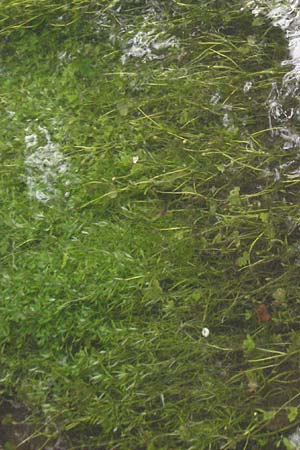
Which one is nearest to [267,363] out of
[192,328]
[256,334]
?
[256,334]

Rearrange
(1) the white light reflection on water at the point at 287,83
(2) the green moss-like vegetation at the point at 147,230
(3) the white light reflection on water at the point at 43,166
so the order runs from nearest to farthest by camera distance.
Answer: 1. (2) the green moss-like vegetation at the point at 147,230
2. (3) the white light reflection on water at the point at 43,166
3. (1) the white light reflection on water at the point at 287,83

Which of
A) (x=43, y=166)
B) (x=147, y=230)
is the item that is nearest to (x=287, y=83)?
(x=147, y=230)

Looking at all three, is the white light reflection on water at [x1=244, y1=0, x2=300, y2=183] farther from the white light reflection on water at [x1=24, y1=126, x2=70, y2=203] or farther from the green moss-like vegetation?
the white light reflection on water at [x1=24, y1=126, x2=70, y2=203]

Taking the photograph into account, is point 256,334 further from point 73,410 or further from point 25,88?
point 25,88

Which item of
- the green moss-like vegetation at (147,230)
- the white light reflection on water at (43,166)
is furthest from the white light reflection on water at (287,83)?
the white light reflection on water at (43,166)

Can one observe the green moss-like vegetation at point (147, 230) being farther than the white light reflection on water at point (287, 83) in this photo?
No

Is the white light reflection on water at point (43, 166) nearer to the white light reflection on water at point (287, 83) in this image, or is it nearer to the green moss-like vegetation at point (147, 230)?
the green moss-like vegetation at point (147, 230)

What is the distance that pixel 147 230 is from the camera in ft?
10.0

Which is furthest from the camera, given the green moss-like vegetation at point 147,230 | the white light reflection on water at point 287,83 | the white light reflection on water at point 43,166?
the white light reflection on water at point 287,83

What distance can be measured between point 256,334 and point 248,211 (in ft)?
2.13

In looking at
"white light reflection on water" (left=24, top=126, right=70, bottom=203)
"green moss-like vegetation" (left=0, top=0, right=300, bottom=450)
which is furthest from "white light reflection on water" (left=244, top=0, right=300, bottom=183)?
"white light reflection on water" (left=24, top=126, right=70, bottom=203)

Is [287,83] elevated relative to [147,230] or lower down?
elevated

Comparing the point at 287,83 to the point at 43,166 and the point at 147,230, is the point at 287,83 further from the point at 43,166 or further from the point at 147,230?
the point at 43,166

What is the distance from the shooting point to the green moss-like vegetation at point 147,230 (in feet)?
9.31
